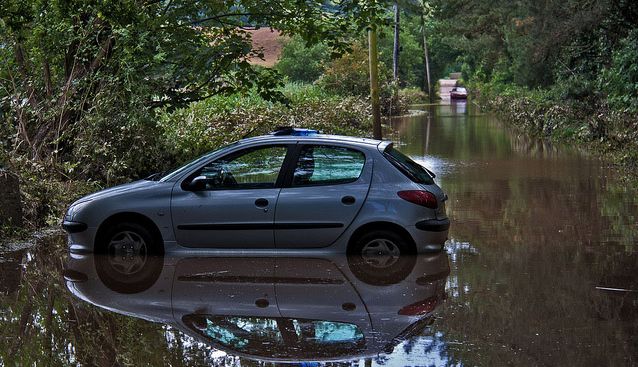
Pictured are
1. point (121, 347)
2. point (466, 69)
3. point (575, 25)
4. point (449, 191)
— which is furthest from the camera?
point (466, 69)

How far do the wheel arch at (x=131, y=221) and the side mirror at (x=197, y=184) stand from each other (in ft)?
1.87

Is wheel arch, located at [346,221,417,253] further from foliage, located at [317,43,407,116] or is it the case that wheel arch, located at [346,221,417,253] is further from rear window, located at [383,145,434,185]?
foliage, located at [317,43,407,116]

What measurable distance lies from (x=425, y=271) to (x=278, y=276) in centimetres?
146

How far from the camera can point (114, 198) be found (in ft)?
31.2

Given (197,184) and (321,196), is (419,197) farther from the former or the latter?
(197,184)

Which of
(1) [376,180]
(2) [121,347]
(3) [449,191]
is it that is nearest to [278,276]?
(1) [376,180]

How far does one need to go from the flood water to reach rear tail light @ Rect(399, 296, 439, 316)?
0.06 ft

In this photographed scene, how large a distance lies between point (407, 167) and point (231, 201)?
188 cm

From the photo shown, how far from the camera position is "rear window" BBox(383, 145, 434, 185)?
9.37m

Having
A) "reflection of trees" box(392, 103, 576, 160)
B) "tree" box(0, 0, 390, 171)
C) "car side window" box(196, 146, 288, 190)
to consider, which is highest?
"tree" box(0, 0, 390, 171)

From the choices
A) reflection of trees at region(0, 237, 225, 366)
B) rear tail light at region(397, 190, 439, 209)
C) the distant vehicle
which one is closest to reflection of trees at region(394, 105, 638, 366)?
rear tail light at region(397, 190, 439, 209)

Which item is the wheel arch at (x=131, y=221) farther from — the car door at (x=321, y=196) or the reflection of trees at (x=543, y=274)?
the reflection of trees at (x=543, y=274)

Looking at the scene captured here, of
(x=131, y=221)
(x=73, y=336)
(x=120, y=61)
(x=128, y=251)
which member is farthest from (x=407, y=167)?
(x=120, y=61)

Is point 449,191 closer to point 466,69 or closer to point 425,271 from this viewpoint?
point 425,271
